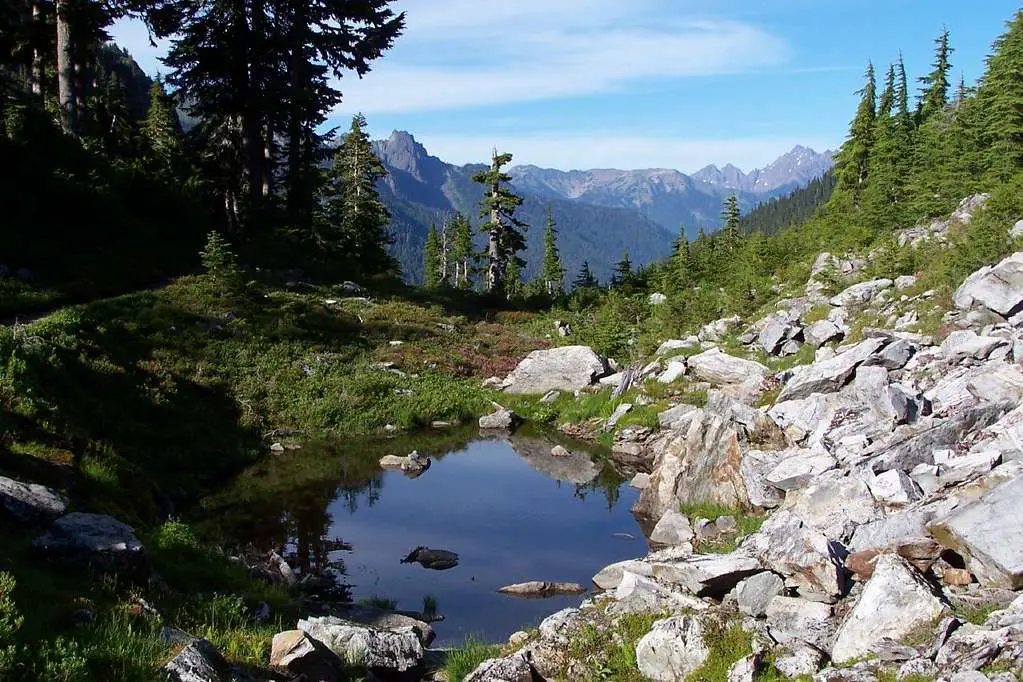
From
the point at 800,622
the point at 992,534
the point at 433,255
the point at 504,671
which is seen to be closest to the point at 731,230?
the point at 433,255

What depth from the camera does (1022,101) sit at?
105 ft

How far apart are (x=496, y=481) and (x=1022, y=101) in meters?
28.1

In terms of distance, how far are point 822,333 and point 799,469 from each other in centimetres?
981

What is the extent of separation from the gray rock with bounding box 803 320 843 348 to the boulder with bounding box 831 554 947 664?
15.0 m

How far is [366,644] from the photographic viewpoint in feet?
34.5

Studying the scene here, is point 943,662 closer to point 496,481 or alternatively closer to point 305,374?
point 496,481

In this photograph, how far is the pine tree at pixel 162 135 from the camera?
41094 mm

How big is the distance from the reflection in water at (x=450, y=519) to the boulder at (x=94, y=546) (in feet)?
16.1

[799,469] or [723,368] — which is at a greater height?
[723,368]

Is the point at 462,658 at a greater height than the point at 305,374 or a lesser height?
lesser

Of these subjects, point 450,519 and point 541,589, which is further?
point 450,519

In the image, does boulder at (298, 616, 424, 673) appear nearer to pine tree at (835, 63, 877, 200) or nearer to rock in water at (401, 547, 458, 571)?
rock in water at (401, 547, 458, 571)

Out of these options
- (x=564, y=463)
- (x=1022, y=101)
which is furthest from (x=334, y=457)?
(x=1022, y=101)

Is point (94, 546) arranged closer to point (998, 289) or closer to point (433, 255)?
point (998, 289)
